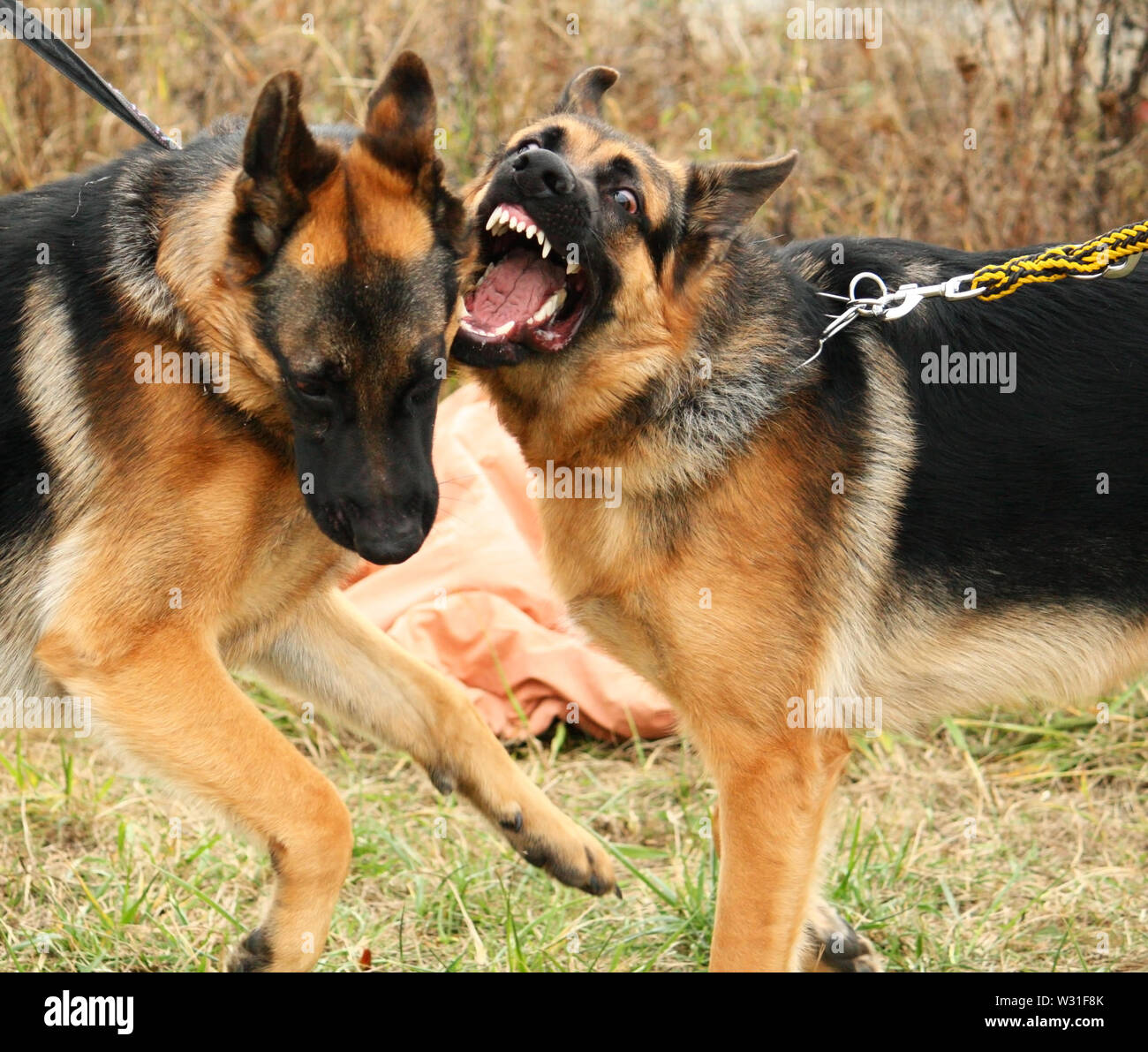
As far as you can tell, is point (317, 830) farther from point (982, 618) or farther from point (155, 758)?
point (982, 618)

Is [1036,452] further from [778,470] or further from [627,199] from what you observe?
[627,199]

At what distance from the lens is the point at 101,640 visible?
301 cm

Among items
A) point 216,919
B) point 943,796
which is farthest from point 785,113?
point 216,919

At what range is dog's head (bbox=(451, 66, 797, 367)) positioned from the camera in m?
3.24

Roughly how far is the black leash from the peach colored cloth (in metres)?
1.74

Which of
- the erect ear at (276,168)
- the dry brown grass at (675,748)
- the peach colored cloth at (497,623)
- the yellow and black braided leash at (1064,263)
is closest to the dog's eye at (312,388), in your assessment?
the erect ear at (276,168)

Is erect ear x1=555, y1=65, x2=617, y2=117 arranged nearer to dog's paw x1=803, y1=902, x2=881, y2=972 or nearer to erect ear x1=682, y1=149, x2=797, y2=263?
erect ear x1=682, y1=149, x2=797, y2=263

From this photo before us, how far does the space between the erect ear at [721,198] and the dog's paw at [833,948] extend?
Result: 1836 millimetres

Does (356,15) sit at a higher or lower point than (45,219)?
higher

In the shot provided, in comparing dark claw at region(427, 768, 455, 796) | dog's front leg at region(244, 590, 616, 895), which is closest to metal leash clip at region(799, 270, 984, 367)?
dog's front leg at region(244, 590, 616, 895)

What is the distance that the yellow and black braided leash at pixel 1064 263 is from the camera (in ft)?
10.6

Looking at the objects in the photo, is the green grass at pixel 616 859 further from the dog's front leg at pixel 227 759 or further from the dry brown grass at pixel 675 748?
the dog's front leg at pixel 227 759

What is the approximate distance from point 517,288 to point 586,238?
0.26m
